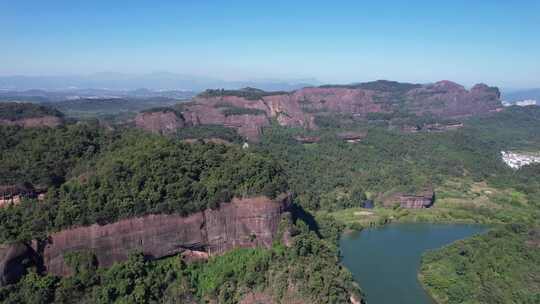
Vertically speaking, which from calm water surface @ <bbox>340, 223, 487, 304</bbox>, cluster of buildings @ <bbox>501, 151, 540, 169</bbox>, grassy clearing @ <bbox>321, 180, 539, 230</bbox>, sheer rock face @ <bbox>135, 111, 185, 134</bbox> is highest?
sheer rock face @ <bbox>135, 111, 185, 134</bbox>

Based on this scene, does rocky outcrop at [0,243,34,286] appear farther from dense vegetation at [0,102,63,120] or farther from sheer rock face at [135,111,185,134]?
sheer rock face at [135,111,185,134]

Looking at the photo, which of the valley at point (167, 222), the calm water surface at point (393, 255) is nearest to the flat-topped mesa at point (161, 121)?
the valley at point (167, 222)

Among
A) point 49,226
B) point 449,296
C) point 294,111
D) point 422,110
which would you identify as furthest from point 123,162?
point 422,110

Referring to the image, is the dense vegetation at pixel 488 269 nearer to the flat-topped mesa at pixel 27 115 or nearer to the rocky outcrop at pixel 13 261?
the rocky outcrop at pixel 13 261

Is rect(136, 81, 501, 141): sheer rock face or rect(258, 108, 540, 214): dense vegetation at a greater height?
rect(136, 81, 501, 141): sheer rock face

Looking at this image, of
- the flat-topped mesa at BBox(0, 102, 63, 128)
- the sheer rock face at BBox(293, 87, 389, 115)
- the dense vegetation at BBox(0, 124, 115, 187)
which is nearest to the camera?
the dense vegetation at BBox(0, 124, 115, 187)

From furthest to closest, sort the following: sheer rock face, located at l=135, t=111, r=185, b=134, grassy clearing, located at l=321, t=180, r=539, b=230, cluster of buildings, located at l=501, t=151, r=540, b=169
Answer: cluster of buildings, located at l=501, t=151, r=540, b=169, sheer rock face, located at l=135, t=111, r=185, b=134, grassy clearing, located at l=321, t=180, r=539, b=230

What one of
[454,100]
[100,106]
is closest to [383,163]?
[454,100]

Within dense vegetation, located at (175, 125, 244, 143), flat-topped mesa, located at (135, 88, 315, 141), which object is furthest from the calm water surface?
flat-topped mesa, located at (135, 88, 315, 141)
